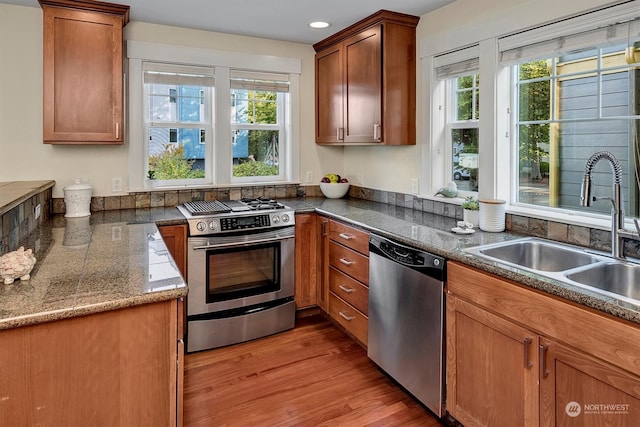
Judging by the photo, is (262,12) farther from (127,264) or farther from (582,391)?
(582,391)

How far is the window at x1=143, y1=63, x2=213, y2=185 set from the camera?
3293 millimetres

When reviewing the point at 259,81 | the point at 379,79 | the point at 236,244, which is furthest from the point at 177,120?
the point at 379,79

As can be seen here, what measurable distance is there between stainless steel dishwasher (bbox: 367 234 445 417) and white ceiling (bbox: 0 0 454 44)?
160 cm

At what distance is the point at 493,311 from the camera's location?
5.73ft

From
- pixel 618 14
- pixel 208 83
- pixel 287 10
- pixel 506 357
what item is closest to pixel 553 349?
pixel 506 357

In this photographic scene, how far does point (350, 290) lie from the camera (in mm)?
2891

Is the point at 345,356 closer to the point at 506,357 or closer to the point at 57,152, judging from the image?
the point at 506,357

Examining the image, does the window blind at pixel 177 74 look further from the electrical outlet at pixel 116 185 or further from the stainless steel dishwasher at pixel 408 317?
the stainless steel dishwasher at pixel 408 317

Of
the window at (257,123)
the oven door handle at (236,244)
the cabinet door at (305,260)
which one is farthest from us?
the window at (257,123)

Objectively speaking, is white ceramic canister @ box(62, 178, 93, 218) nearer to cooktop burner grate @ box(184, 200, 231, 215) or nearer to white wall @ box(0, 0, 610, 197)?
white wall @ box(0, 0, 610, 197)

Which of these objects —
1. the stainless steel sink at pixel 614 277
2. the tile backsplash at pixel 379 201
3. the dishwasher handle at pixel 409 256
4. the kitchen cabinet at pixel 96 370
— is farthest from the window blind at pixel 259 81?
the stainless steel sink at pixel 614 277

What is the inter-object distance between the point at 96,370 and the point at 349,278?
1811 millimetres

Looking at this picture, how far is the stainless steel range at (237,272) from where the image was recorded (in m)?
2.84

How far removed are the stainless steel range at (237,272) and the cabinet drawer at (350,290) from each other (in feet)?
1.10
